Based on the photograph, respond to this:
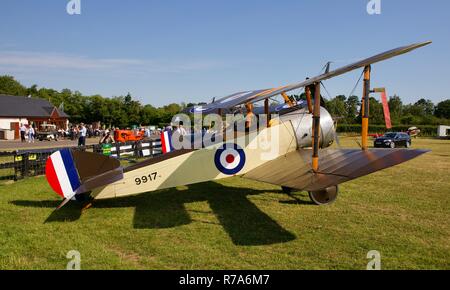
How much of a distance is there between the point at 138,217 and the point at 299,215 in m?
3.05

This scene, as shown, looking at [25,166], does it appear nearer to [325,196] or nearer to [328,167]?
[325,196]

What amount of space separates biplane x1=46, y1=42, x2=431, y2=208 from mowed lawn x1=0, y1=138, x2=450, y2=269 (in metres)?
0.59

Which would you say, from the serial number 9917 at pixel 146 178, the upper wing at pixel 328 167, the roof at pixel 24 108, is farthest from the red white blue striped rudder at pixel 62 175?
the roof at pixel 24 108

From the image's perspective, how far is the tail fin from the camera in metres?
6.29

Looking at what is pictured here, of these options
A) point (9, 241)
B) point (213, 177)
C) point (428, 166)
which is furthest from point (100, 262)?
point (428, 166)

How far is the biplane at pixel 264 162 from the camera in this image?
539 cm

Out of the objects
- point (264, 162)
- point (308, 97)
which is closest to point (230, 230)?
point (264, 162)

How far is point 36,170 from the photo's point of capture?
37.1 feet

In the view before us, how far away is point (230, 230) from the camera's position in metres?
5.82

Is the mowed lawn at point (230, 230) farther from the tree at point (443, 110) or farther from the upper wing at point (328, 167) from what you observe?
the tree at point (443, 110)

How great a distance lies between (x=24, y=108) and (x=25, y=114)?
6.32 ft

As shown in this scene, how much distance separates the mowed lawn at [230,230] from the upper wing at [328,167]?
0.82m
